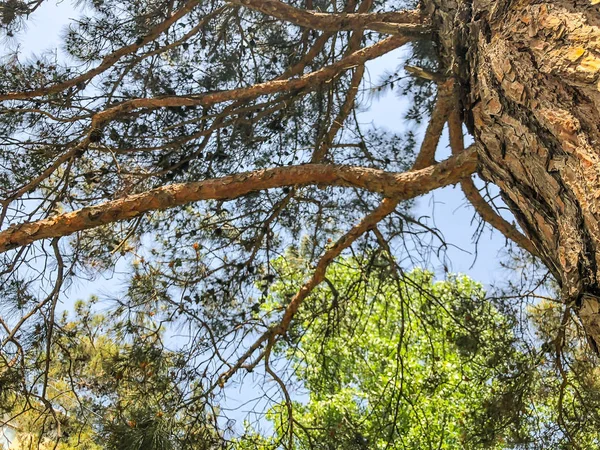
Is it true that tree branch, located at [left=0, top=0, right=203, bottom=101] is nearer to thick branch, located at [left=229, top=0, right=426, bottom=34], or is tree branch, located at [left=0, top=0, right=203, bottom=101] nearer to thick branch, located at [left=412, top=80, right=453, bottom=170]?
thick branch, located at [left=229, top=0, right=426, bottom=34]

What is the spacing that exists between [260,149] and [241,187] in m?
1.42

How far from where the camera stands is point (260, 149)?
9.84 feet

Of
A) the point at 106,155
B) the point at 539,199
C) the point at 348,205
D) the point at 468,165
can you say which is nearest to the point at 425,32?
the point at 468,165

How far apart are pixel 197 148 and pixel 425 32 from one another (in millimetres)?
1347

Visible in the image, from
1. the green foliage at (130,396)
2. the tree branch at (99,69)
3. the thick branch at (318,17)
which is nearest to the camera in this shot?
the green foliage at (130,396)

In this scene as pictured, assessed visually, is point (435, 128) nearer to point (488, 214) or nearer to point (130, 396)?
point (488, 214)

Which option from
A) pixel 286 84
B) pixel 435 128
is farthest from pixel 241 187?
pixel 435 128

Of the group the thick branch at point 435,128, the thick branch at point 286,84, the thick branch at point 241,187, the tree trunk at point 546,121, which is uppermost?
the thick branch at point 286,84

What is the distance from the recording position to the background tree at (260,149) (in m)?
0.92

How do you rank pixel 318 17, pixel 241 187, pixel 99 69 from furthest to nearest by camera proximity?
pixel 99 69 < pixel 318 17 < pixel 241 187

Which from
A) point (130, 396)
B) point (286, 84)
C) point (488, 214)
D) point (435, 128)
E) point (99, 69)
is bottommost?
point (130, 396)

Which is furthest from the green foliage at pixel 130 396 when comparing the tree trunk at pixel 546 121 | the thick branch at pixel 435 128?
the tree trunk at pixel 546 121

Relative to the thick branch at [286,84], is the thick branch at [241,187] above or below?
below

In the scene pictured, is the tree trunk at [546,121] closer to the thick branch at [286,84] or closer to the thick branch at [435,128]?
the thick branch at [435,128]
